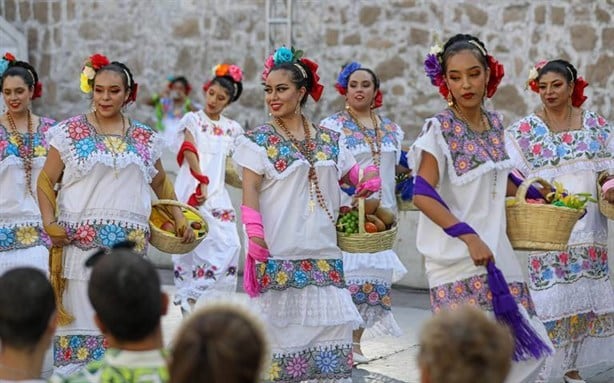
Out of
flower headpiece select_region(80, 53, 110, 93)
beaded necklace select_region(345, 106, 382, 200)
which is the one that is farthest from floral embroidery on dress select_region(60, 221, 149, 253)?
beaded necklace select_region(345, 106, 382, 200)

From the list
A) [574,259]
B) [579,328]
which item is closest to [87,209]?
[574,259]

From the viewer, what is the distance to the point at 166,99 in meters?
16.2

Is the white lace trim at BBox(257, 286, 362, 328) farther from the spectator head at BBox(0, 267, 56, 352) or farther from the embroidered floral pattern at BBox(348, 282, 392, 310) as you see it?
the spectator head at BBox(0, 267, 56, 352)

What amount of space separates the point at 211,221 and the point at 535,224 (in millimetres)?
5039

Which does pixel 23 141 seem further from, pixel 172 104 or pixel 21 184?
pixel 172 104

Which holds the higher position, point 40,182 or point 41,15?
point 41,15

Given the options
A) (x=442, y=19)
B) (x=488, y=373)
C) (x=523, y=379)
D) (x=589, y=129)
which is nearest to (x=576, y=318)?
(x=589, y=129)

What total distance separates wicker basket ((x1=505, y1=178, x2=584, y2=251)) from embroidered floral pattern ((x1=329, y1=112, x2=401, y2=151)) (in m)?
2.87

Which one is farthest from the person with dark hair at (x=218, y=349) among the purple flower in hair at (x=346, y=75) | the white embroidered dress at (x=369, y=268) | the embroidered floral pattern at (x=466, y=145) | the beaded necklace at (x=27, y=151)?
the purple flower in hair at (x=346, y=75)

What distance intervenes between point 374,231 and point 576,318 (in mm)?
A: 1591

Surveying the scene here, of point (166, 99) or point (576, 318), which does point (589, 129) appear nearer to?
point (576, 318)

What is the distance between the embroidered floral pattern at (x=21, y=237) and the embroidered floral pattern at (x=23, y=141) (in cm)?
43

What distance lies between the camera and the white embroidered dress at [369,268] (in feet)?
30.3

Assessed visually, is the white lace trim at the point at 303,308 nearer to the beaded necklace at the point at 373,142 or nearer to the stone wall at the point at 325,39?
the beaded necklace at the point at 373,142
